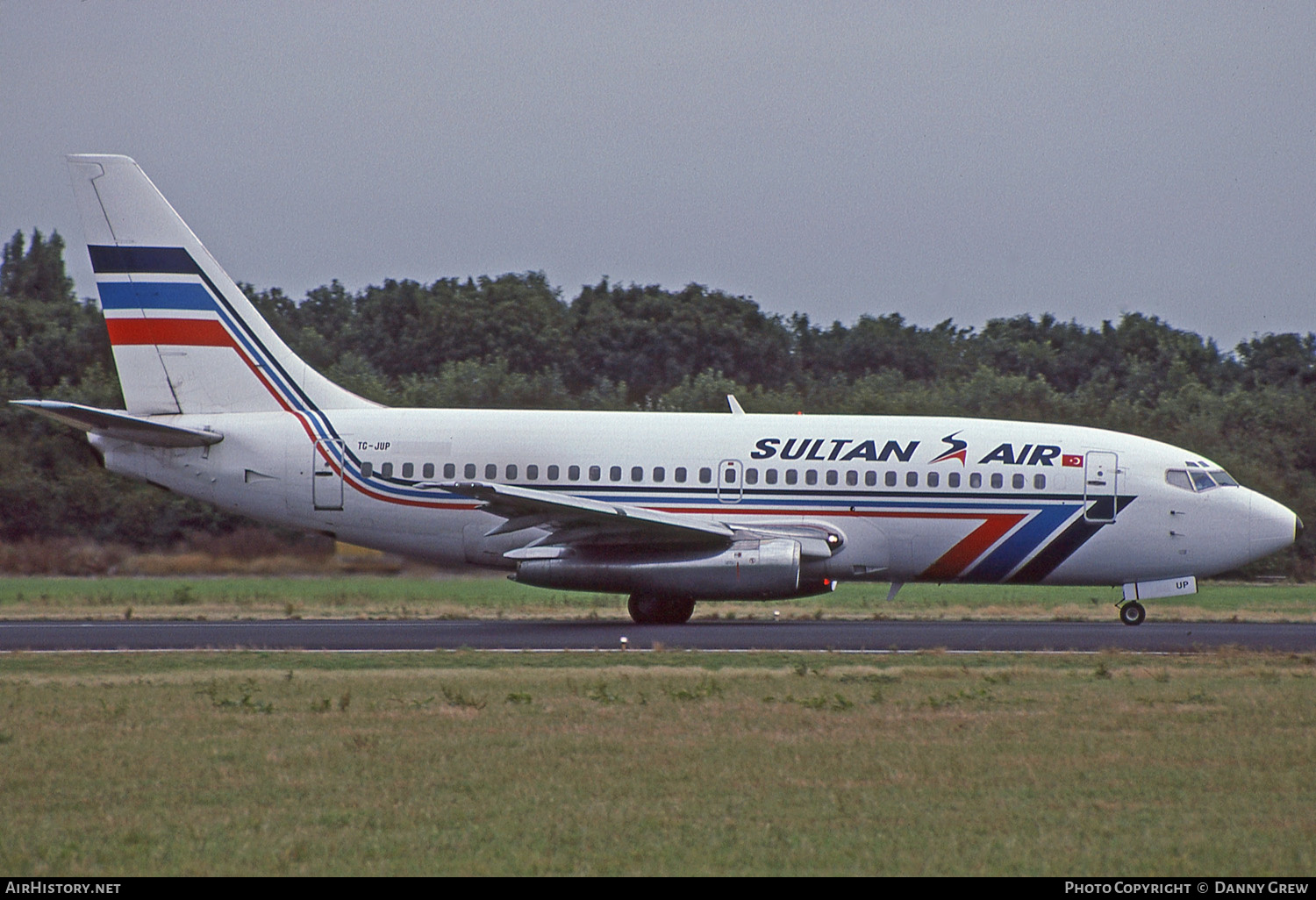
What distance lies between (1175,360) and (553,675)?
52.6 m

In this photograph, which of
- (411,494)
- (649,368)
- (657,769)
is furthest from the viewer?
(649,368)

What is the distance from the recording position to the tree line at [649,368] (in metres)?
35.6

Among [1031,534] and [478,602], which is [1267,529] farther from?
[478,602]

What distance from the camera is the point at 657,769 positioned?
1171cm

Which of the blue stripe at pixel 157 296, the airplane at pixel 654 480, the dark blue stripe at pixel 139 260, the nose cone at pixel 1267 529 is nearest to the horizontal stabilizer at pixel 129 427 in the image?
the airplane at pixel 654 480

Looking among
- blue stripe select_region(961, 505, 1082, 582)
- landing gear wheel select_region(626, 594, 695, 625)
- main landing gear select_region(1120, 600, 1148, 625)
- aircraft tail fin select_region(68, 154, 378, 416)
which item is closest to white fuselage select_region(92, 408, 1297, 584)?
blue stripe select_region(961, 505, 1082, 582)

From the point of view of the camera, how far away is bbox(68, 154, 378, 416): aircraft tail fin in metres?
27.4

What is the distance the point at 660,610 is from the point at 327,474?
20.7 feet

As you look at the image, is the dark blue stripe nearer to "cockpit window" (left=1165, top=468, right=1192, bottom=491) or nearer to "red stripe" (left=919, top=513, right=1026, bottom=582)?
"red stripe" (left=919, top=513, right=1026, bottom=582)

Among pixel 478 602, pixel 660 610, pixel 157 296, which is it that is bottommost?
pixel 478 602

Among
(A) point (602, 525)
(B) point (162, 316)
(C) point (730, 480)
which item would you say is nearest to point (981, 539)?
(C) point (730, 480)

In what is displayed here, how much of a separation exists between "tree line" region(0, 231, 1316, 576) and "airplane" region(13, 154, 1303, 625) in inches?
194

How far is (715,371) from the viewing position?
200ft

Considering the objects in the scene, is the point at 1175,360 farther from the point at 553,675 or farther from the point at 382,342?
the point at 553,675
